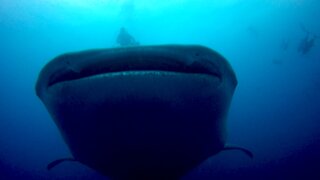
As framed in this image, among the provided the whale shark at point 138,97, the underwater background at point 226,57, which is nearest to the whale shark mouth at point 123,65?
the whale shark at point 138,97

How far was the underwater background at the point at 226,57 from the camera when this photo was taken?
2273 centimetres

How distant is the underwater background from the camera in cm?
2273

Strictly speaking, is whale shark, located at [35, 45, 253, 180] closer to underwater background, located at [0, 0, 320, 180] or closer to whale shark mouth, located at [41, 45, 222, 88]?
whale shark mouth, located at [41, 45, 222, 88]

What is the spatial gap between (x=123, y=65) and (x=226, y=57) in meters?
32.7

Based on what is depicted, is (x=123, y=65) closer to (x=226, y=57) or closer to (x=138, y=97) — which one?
(x=138, y=97)

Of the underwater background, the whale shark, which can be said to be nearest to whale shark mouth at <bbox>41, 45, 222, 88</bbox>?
the whale shark

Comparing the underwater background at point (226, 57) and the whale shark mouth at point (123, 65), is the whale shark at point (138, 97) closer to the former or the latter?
the whale shark mouth at point (123, 65)

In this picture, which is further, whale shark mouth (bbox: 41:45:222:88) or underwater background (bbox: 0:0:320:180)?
underwater background (bbox: 0:0:320:180)

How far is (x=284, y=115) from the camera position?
31.4 m

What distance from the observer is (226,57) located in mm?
33781

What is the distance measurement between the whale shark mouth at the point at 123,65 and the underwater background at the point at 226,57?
1554 cm

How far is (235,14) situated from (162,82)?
96.2 ft

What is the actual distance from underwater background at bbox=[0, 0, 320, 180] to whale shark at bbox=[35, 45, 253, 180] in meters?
14.9

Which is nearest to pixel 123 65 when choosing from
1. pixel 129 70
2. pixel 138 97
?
pixel 129 70
